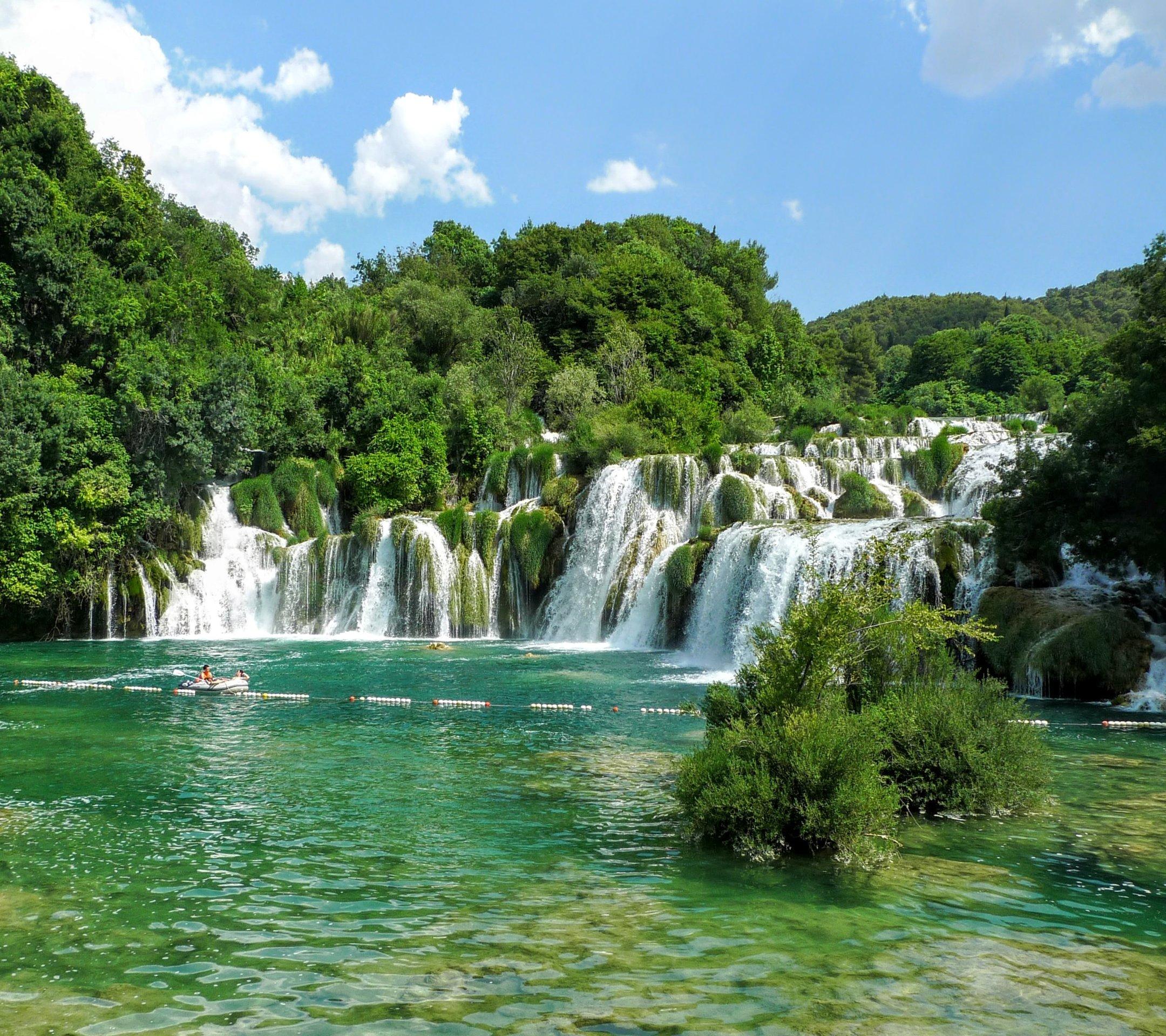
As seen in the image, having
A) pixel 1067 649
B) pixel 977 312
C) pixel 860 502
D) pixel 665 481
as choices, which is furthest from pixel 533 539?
pixel 977 312

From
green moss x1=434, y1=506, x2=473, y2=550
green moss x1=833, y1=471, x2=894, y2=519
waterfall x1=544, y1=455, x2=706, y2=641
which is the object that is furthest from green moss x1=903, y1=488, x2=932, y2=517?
green moss x1=434, y1=506, x2=473, y2=550

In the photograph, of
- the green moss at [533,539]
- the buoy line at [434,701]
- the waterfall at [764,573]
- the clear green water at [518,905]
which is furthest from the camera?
the green moss at [533,539]

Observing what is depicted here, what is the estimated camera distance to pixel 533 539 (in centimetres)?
3338

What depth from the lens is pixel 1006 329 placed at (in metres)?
72.2

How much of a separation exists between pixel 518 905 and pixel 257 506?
31813 millimetres

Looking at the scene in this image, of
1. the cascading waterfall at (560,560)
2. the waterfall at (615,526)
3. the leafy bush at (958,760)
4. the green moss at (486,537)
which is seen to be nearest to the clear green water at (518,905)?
the leafy bush at (958,760)

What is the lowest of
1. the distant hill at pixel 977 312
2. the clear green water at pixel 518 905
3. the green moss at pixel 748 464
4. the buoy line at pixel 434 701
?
the clear green water at pixel 518 905

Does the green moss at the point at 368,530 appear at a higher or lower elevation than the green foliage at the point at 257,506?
lower

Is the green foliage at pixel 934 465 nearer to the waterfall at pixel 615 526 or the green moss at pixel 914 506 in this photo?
the green moss at pixel 914 506

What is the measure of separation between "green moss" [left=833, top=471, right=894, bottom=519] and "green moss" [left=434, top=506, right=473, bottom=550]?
1239 cm

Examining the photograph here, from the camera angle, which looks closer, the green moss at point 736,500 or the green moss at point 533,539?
the green moss at point 736,500

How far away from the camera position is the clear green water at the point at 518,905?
20.0 ft

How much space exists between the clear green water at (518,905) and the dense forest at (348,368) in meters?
11.7

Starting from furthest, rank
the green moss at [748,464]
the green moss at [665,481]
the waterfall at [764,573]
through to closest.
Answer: the green moss at [748,464]
the green moss at [665,481]
the waterfall at [764,573]
